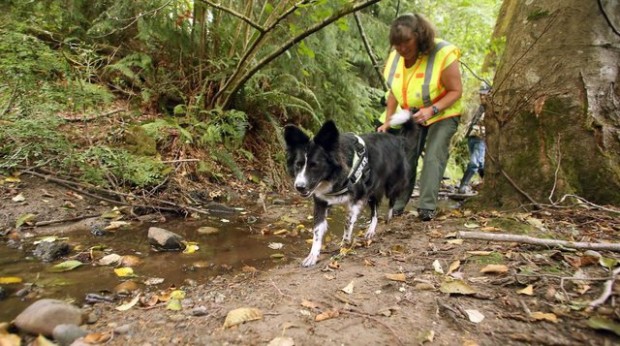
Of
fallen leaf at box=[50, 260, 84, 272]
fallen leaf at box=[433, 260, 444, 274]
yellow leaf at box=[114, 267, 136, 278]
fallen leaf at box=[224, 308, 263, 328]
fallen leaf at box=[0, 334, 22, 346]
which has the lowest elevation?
fallen leaf at box=[50, 260, 84, 272]

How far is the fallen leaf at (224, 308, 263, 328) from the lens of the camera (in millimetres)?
2227

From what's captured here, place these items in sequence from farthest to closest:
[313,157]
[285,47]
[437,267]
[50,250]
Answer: [285,47] → [313,157] → [50,250] → [437,267]

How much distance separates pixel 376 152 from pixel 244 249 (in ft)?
5.70

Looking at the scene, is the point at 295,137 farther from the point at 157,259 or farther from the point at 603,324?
the point at 603,324

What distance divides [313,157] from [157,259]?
1.66m

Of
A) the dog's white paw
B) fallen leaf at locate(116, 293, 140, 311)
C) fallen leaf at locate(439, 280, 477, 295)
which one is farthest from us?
the dog's white paw

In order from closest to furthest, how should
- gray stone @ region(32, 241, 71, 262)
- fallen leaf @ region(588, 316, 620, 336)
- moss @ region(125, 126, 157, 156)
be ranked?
fallen leaf @ region(588, 316, 620, 336) → gray stone @ region(32, 241, 71, 262) → moss @ region(125, 126, 157, 156)

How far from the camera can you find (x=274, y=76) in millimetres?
7203

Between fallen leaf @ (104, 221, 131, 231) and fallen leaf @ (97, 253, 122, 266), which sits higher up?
fallen leaf @ (104, 221, 131, 231)

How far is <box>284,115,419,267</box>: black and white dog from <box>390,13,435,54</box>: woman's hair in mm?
1069

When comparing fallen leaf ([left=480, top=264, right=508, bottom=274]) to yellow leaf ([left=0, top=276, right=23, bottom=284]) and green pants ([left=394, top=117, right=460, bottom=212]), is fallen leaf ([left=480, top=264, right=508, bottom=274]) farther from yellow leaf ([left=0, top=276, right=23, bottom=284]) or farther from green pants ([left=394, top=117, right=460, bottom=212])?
yellow leaf ([left=0, top=276, right=23, bottom=284])

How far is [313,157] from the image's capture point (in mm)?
3643

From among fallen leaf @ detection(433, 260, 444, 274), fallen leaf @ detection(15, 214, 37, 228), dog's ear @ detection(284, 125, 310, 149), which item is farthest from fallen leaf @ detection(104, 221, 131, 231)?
fallen leaf @ detection(433, 260, 444, 274)

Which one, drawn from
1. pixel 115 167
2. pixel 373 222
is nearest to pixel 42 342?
pixel 115 167
